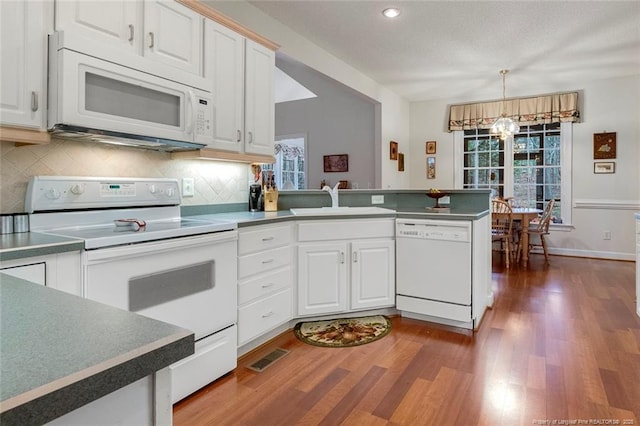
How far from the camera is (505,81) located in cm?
573

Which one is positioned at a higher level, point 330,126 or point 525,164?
point 330,126

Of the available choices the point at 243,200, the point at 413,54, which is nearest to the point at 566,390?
the point at 243,200

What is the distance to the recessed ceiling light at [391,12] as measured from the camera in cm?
349

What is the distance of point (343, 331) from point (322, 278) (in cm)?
41

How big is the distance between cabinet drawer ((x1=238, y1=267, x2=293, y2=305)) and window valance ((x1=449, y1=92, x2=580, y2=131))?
512 cm

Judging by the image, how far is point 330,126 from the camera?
247 inches

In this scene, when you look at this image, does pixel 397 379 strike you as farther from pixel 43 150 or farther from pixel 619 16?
pixel 619 16

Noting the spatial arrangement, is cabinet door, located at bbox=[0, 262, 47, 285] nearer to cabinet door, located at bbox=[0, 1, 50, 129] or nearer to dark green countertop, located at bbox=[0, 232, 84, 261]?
dark green countertop, located at bbox=[0, 232, 84, 261]

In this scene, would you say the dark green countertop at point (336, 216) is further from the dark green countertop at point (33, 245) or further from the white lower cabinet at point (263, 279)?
the dark green countertop at point (33, 245)

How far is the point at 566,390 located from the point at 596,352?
2.15ft

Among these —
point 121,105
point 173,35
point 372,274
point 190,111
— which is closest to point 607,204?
point 372,274

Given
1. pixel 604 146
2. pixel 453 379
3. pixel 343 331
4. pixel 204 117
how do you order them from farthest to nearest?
pixel 604 146, pixel 343 331, pixel 204 117, pixel 453 379

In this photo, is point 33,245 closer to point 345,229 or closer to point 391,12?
point 345,229

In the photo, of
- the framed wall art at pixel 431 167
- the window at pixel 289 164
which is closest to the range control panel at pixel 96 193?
the window at pixel 289 164
